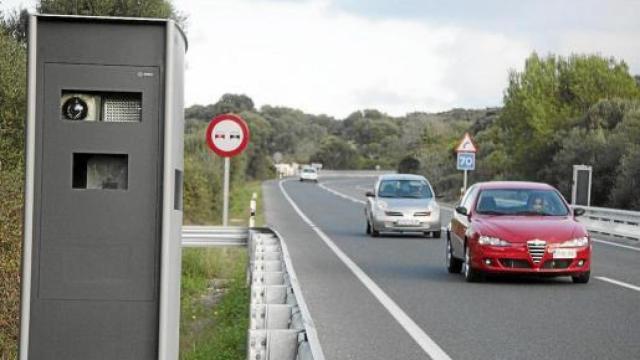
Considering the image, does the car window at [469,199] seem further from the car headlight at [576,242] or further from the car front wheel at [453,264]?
the car headlight at [576,242]

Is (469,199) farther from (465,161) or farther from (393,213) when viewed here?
(465,161)

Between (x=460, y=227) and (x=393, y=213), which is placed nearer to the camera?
(x=460, y=227)

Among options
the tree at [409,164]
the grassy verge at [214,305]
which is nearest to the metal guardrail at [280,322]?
the grassy verge at [214,305]

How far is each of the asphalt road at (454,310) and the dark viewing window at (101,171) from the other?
453cm

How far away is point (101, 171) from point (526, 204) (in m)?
12.3

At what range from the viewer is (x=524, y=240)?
1566 centimetres

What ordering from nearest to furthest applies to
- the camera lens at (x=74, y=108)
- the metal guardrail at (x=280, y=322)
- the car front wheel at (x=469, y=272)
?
the camera lens at (x=74, y=108) < the metal guardrail at (x=280, y=322) < the car front wheel at (x=469, y=272)

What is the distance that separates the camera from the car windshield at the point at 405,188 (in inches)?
1123

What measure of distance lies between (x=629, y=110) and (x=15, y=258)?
41.6 metres

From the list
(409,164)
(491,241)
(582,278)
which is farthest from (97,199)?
(409,164)

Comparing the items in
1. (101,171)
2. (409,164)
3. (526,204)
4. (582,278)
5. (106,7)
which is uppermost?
(106,7)

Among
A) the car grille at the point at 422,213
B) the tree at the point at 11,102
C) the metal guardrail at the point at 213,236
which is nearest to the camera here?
the metal guardrail at the point at 213,236

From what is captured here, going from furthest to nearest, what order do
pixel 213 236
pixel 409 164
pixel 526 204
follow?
pixel 409 164 → pixel 213 236 → pixel 526 204

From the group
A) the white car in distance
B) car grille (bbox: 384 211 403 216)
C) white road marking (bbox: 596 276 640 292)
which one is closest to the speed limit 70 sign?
car grille (bbox: 384 211 403 216)
